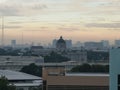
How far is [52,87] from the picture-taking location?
136 ft

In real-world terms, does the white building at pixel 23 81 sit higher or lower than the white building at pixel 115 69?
lower

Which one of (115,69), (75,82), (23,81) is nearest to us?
(115,69)

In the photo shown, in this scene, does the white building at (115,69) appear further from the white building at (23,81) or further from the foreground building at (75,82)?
the white building at (23,81)

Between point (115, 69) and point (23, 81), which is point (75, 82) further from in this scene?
point (115, 69)

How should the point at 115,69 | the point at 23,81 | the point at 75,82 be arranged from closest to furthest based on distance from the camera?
1. the point at 115,69
2. the point at 75,82
3. the point at 23,81

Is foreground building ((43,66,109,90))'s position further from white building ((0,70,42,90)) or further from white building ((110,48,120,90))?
white building ((110,48,120,90))

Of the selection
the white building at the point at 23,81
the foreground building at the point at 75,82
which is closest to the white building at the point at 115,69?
the foreground building at the point at 75,82

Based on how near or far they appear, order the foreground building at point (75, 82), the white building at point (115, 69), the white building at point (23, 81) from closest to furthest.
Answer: the white building at point (115, 69) → the foreground building at point (75, 82) → the white building at point (23, 81)

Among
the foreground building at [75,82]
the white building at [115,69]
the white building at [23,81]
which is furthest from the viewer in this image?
the white building at [23,81]

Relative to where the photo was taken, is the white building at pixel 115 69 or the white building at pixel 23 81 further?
the white building at pixel 23 81

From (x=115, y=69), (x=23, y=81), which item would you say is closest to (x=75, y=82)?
(x=23, y=81)

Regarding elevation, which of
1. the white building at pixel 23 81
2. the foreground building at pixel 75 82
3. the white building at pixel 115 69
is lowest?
the white building at pixel 23 81

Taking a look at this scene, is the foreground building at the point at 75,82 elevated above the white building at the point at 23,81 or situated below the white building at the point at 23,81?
above

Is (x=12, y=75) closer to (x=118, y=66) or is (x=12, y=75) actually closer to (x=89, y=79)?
(x=89, y=79)
